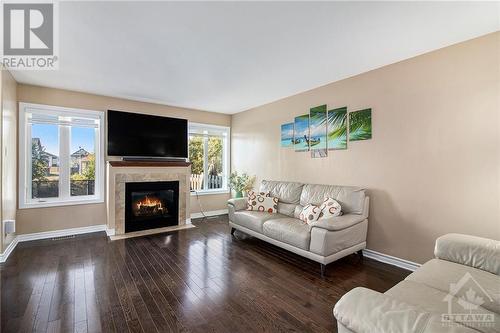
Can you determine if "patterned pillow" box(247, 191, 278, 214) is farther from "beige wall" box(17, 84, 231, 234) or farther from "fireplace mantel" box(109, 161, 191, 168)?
"beige wall" box(17, 84, 231, 234)

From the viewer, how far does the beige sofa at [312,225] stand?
278 cm

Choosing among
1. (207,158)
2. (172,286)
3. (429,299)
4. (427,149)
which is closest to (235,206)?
(172,286)

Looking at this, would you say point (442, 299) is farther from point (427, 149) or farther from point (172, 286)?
point (172, 286)

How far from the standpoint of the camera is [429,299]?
1.50 metres

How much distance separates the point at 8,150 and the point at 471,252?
5.49 m

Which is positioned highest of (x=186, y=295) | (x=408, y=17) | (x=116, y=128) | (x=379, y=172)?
(x=408, y=17)

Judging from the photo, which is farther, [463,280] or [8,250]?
[8,250]

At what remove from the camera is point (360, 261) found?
3.17 m

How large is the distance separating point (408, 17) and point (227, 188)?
4878 millimetres

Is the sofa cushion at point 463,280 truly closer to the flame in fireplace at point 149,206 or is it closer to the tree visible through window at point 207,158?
the flame in fireplace at point 149,206

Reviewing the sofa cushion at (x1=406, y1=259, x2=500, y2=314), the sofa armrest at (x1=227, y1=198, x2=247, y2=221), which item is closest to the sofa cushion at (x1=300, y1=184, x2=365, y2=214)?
the sofa armrest at (x1=227, y1=198, x2=247, y2=221)

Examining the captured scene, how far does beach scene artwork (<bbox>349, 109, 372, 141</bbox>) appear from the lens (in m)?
3.29

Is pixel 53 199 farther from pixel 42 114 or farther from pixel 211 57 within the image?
pixel 211 57

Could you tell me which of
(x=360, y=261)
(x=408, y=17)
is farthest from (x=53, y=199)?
(x=408, y=17)
